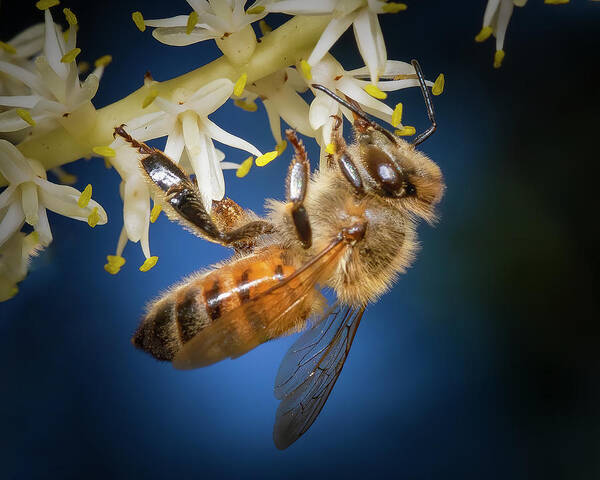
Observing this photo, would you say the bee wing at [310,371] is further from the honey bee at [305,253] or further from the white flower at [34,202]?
the white flower at [34,202]

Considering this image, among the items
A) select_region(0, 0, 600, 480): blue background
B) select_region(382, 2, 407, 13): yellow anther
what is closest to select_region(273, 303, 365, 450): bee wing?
select_region(382, 2, 407, 13): yellow anther

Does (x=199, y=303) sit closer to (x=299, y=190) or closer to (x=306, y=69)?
(x=299, y=190)

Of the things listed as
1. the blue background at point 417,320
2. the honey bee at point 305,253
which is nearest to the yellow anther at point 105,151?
the honey bee at point 305,253

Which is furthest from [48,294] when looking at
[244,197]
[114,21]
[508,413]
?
[508,413]

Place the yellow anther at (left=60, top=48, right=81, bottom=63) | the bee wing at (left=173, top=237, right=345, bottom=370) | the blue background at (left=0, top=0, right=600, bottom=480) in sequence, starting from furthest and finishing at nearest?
the blue background at (left=0, top=0, right=600, bottom=480)
the yellow anther at (left=60, top=48, right=81, bottom=63)
the bee wing at (left=173, top=237, right=345, bottom=370)

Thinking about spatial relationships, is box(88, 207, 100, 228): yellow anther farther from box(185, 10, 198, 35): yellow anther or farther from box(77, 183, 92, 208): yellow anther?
box(185, 10, 198, 35): yellow anther

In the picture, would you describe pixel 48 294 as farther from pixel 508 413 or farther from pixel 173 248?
pixel 508 413

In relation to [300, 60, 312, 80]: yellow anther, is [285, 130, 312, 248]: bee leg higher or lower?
lower
